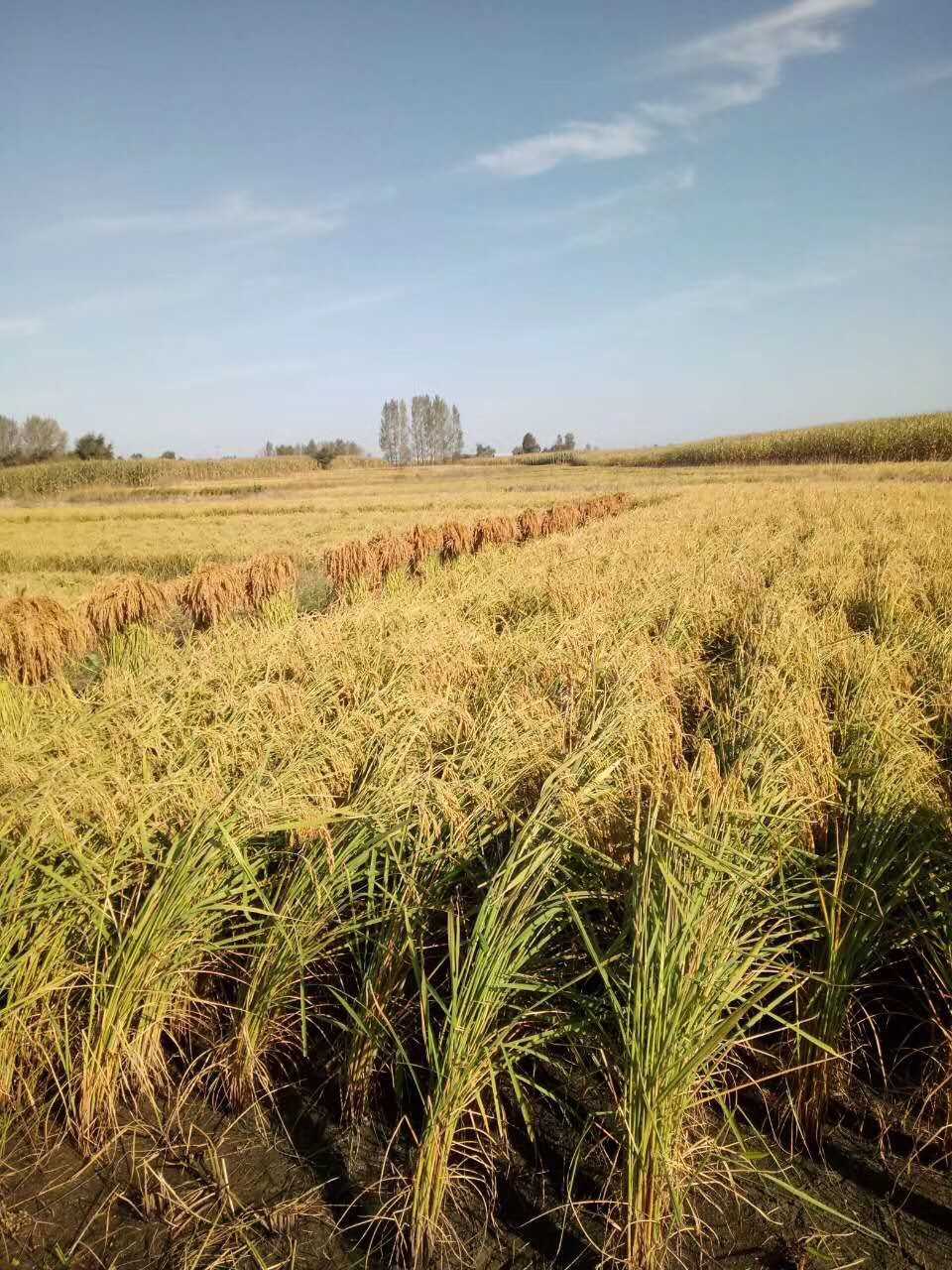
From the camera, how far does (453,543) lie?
1053 cm

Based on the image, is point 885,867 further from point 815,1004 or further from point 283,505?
point 283,505

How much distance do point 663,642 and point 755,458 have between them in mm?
52992

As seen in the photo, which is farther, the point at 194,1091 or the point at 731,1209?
the point at 194,1091

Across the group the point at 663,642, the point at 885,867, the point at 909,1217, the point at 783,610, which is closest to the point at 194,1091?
the point at 909,1217

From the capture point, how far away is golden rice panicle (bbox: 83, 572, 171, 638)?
5.50 metres

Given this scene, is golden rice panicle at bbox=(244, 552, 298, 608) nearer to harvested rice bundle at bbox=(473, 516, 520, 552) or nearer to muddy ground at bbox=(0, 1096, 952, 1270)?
harvested rice bundle at bbox=(473, 516, 520, 552)

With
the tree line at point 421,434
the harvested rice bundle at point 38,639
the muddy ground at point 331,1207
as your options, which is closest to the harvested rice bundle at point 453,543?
the harvested rice bundle at point 38,639

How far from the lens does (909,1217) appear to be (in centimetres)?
152

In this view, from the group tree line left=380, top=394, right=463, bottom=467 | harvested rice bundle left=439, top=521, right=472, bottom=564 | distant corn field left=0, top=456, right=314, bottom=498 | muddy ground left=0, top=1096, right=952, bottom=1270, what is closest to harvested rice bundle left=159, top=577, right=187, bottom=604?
harvested rice bundle left=439, top=521, right=472, bottom=564

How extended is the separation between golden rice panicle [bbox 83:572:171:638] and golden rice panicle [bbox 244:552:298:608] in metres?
1.01

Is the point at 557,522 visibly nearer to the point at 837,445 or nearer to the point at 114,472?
the point at 837,445

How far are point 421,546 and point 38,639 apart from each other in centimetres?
586

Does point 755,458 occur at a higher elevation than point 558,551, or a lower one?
higher

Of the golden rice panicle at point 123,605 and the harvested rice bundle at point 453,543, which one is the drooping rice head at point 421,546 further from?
the golden rice panicle at point 123,605
